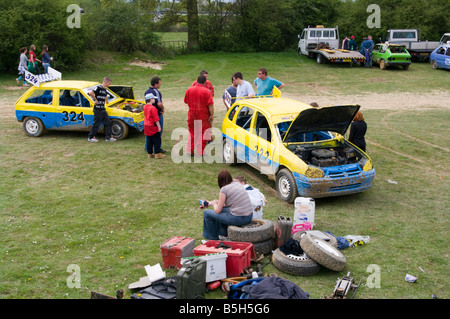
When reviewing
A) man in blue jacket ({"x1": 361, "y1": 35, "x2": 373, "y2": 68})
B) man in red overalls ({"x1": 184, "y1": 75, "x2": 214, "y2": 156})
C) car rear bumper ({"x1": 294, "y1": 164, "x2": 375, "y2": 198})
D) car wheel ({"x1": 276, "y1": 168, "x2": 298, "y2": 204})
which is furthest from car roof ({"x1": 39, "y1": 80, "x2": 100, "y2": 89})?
man in blue jacket ({"x1": 361, "y1": 35, "x2": 373, "y2": 68})

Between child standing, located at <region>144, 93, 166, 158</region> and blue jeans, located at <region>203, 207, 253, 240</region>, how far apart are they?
4501 mm

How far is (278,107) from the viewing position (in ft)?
33.4

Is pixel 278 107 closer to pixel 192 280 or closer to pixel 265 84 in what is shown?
pixel 265 84

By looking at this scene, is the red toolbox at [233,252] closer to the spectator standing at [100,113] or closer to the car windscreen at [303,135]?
the car windscreen at [303,135]

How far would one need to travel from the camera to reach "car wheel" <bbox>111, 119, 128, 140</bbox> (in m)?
12.9

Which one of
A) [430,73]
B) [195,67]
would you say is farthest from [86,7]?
[430,73]

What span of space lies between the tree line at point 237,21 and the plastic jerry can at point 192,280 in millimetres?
21046

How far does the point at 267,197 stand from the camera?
9266 mm

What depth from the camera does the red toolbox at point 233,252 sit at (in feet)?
20.0

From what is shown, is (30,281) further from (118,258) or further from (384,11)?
(384,11)

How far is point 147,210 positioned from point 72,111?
557 cm

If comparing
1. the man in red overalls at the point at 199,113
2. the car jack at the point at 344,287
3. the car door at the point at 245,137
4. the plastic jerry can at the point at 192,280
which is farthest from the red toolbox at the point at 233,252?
the man in red overalls at the point at 199,113


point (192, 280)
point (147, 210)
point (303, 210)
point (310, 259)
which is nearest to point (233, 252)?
point (192, 280)

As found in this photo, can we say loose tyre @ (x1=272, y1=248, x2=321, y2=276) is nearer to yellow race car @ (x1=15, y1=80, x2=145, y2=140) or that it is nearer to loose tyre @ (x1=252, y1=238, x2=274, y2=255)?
loose tyre @ (x1=252, y1=238, x2=274, y2=255)
